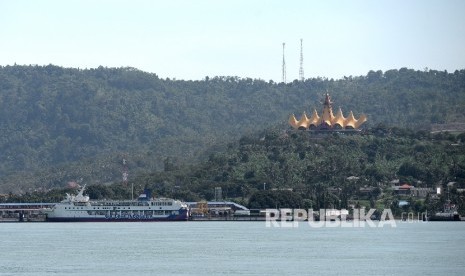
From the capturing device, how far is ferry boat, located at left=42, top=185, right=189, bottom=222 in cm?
16188

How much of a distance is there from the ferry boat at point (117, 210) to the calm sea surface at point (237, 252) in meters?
39.3

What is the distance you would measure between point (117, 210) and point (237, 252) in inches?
2983

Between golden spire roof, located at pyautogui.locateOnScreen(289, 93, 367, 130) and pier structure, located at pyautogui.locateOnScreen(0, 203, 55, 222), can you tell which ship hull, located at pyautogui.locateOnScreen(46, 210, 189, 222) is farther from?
golden spire roof, located at pyautogui.locateOnScreen(289, 93, 367, 130)

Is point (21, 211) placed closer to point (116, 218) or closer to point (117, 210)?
point (117, 210)

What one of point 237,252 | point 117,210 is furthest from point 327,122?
point 237,252

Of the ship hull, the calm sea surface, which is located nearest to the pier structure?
the ship hull

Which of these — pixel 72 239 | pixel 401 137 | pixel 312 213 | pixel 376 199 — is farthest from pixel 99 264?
pixel 401 137

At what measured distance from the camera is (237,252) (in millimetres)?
88562

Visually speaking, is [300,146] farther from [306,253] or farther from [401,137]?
[306,253]

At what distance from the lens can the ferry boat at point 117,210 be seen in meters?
162

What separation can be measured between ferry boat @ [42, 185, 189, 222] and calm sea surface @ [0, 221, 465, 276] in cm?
3932

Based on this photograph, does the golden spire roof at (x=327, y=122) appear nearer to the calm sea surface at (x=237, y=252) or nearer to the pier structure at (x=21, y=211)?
the pier structure at (x=21, y=211)

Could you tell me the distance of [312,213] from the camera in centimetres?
15250

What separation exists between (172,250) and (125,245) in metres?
7.23
